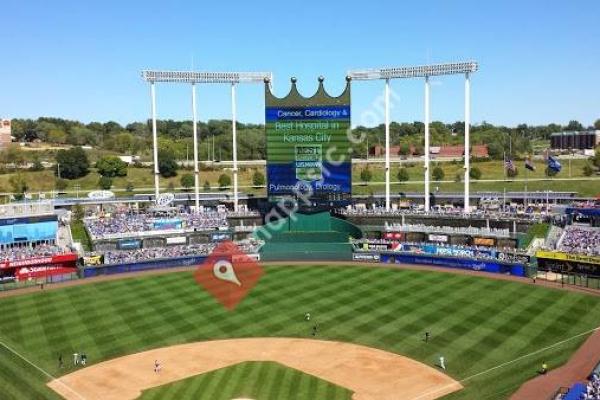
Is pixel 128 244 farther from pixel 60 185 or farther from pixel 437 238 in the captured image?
pixel 60 185

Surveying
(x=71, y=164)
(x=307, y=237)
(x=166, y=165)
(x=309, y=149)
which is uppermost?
(x=309, y=149)

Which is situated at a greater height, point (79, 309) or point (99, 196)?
point (99, 196)

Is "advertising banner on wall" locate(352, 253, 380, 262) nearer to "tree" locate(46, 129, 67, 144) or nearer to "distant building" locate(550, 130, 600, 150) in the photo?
"distant building" locate(550, 130, 600, 150)

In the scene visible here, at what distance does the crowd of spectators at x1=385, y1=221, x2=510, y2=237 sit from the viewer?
234ft

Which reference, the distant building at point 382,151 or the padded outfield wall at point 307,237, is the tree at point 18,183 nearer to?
the padded outfield wall at point 307,237

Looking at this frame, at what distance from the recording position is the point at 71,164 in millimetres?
126000

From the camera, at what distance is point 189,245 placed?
76.3 meters

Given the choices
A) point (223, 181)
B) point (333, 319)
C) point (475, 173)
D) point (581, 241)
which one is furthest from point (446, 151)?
point (333, 319)

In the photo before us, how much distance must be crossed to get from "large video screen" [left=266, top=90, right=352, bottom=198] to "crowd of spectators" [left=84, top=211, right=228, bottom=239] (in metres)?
12.5

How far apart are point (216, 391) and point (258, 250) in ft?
126

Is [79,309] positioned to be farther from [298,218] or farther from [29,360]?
[298,218]

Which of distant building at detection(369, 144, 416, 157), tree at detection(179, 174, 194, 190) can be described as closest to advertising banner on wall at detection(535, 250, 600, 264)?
tree at detection(179, 174, 194, 190)

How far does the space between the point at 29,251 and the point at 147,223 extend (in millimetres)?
16272

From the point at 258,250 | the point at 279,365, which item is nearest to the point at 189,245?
the point at 258,250
